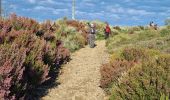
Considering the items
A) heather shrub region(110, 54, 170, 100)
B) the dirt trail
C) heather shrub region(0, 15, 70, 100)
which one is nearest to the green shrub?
heather shrub region(110, 54, 170, 100)

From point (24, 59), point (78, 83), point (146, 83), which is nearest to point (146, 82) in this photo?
point (146, 83)

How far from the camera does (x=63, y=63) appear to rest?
1670cm

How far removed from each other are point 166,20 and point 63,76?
25699 millimetres

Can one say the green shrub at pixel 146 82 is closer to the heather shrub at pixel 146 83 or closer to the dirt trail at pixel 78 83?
the heather shrub at pixel 146 83

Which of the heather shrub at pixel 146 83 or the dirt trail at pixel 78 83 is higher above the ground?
the heather shrub at pixel 146 83

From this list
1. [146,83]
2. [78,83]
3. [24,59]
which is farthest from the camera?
[78,83]

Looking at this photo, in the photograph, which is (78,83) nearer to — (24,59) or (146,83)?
(24,59)

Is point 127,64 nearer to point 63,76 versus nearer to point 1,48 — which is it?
point 63,76

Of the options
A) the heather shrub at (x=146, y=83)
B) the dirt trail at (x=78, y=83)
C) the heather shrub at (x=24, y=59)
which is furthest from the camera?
the dirt trail at (x=78, y=83)

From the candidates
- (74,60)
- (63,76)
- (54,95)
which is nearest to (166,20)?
(74,60)

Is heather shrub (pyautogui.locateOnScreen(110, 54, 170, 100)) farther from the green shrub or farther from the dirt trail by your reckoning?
the dirt trail

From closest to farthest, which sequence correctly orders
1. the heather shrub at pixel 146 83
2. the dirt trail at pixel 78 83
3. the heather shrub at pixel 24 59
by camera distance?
1. the heather shrub at pixel 146 83
2. the heather shrub at pixel 24 59
3. the dirt trail at pixel 78 83

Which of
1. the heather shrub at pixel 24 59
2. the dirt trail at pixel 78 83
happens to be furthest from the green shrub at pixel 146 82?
the dirt trail at pixel 78 83

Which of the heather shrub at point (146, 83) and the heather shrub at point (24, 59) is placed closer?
the heather shrub at point (146, 83)
